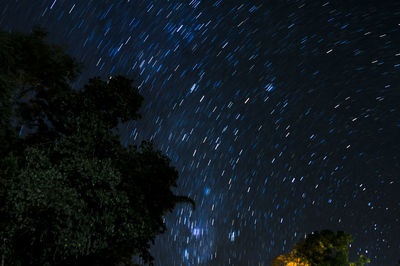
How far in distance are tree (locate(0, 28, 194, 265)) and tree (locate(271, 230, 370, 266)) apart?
22.7m

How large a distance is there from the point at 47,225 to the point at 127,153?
3.24 m

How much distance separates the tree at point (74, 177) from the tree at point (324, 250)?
22.7m

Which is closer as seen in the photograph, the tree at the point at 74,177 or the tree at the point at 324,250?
the tree at the point at 74,177

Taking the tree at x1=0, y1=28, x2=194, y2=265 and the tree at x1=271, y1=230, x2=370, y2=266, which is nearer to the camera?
the tree at x1=0, y1=28, x2=194, y2=265

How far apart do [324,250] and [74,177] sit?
90.0 ft

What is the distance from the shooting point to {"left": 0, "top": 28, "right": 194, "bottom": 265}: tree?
25.0ft

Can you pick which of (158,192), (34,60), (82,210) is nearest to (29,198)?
(82,210)

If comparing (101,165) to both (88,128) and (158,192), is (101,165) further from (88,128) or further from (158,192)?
(158,192)

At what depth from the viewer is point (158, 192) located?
33.8 ft

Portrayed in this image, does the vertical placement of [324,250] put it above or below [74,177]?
above

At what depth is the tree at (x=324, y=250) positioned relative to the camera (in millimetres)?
27250

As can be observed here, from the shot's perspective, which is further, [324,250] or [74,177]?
[324,250]

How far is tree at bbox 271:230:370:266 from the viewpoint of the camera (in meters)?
27.2

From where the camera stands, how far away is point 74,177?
827 cm
